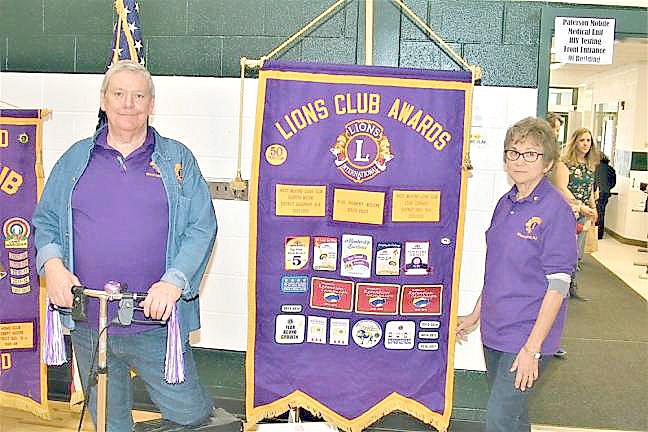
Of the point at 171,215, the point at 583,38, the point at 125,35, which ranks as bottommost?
the point at 171,215

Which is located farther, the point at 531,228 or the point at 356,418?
the point at 356,418

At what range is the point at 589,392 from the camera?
418 centimetres

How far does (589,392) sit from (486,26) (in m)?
2.16

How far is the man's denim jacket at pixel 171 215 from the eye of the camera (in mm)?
2414

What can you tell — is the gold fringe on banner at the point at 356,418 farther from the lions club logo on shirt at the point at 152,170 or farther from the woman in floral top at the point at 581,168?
the woman in floral top at the point at 581,168

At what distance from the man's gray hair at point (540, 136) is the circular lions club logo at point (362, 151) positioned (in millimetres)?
553

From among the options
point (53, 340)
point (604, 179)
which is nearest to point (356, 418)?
point (53, 340)

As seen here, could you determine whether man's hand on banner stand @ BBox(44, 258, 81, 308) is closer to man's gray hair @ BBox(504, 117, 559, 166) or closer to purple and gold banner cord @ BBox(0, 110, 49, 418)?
purple and gold banner cord @ BBox(0, 110, 49, 418)

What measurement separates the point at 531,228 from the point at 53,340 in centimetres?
164

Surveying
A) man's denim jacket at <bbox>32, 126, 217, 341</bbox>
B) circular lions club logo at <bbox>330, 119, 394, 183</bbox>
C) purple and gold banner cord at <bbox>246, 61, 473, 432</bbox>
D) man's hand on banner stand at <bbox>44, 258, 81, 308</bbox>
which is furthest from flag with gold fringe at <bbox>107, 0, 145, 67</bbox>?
man's hand on banner stand at <bbox>44, 258, 81, 308</bbox>

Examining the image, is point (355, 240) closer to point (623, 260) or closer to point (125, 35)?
point (125, 35)

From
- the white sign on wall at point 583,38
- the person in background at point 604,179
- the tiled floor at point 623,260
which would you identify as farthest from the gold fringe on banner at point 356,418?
the person in background at point 604,179

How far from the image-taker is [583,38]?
3.37 meters

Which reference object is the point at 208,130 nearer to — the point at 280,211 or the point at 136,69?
the point at 280,211
